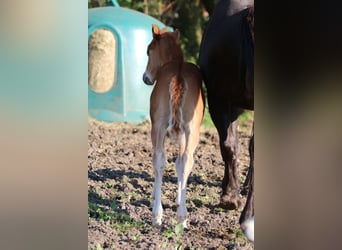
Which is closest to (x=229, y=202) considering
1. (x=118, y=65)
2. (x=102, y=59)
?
(x=118, y=65)

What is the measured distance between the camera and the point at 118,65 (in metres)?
6.29

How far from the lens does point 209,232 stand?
342 cm

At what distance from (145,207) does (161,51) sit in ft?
2.90

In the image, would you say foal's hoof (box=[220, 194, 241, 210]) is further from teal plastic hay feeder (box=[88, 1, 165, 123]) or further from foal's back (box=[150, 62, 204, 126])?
teal plastic hay feeder (box=[88, 1, 165, 123])

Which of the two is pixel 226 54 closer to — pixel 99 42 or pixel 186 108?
pixel 186 108

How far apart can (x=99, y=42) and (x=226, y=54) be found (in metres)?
2.85

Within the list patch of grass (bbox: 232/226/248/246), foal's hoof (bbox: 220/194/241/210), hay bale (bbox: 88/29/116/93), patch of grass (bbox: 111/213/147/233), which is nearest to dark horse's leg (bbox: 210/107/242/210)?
foal's hoof (bbox: 220/194/241/210)

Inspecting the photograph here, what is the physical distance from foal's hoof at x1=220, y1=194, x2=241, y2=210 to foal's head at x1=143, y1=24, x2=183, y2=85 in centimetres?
78

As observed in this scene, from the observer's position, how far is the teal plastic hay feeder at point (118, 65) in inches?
242

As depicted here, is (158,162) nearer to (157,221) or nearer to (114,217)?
(157,221)

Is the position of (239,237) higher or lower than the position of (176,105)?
lower

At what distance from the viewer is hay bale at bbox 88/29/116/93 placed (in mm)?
6207
